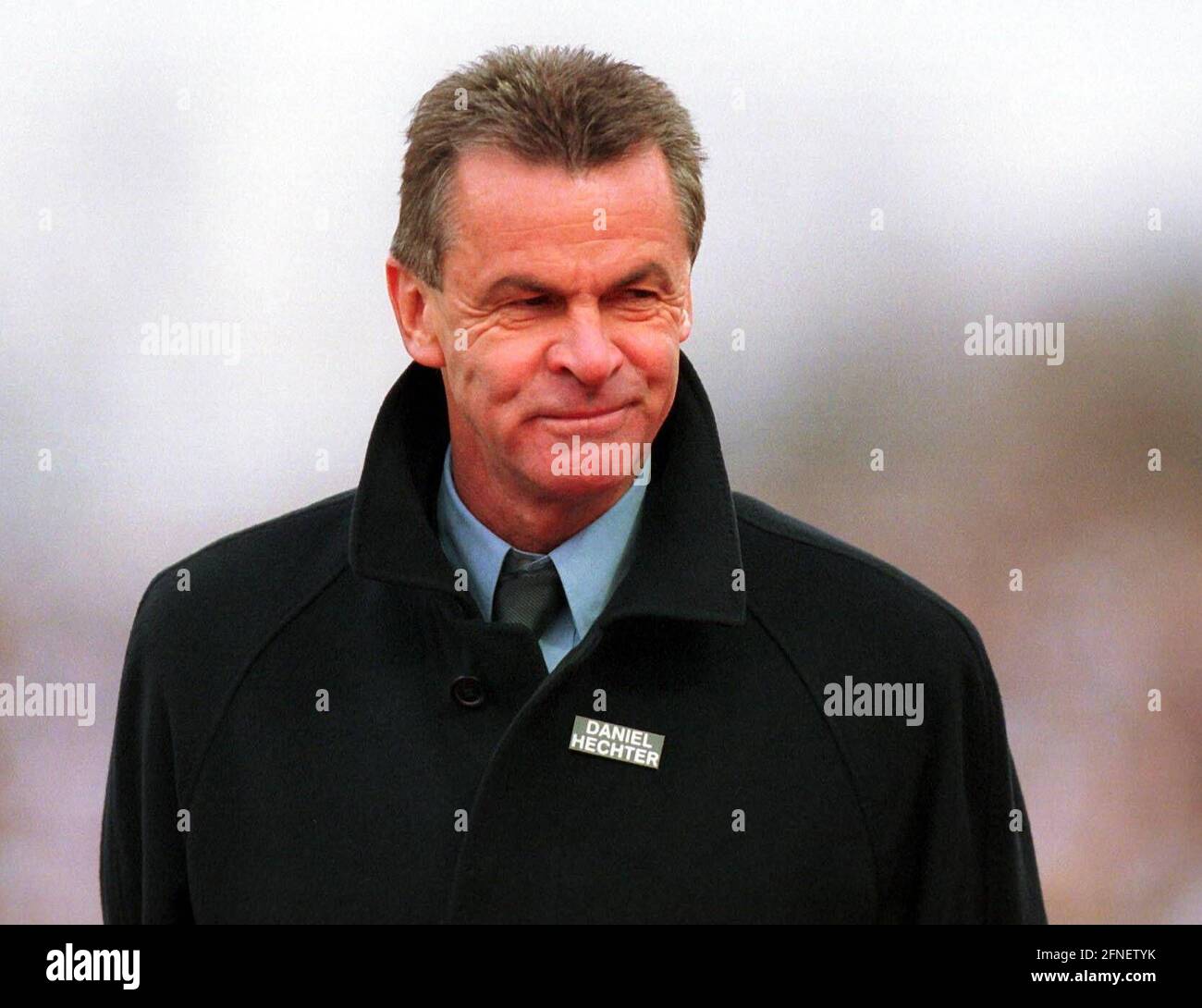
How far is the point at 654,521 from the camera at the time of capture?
2.75m

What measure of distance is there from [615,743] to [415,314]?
0.76 meters

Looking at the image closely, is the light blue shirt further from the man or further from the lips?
the lips

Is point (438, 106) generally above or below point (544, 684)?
above

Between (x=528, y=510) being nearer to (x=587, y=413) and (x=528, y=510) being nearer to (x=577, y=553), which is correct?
(x=577, y=553)

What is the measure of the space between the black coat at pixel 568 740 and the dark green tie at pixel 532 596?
0.08 meters

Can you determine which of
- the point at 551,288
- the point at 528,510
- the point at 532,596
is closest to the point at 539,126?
the point at 551,288

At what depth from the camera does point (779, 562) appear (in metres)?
2.83

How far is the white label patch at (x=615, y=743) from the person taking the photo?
2604 mm

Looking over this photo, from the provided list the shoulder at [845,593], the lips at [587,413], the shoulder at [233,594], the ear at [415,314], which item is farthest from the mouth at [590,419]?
the shoulder at [233,594]

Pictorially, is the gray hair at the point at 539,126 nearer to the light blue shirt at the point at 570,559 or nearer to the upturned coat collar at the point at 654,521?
the upturned coat collar at the point at 654,521
